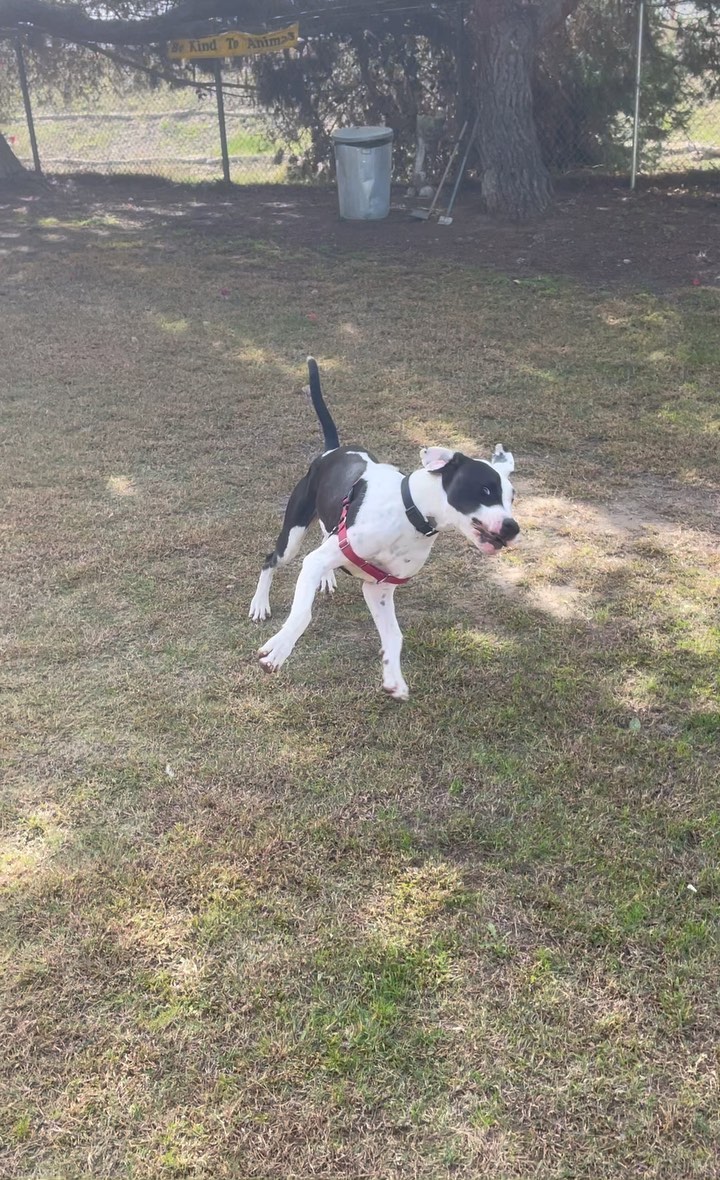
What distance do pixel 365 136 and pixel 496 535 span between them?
9.67 m

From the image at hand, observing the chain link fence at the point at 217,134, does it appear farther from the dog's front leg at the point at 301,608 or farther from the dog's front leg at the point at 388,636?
the dog's front leg at the point at 301,608

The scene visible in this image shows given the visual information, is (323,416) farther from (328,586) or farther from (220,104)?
(220,104)

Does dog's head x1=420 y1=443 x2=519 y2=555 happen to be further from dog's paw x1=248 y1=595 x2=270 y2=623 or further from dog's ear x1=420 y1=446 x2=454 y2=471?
dog's paw x1=248 y1=595 x2=270 y2=623

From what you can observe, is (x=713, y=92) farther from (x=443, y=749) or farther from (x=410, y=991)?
(x=410, y=991)

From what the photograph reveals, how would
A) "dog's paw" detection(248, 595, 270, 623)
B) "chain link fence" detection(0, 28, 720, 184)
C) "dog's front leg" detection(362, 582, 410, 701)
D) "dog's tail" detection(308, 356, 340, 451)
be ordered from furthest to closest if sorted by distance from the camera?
"chain link fence" detection(0, 28, 720, 184), "dog's paw" detection(248, 595, 270, 623), "dog's tail" detection(308, 356, 340, 451), "dog's front leg" detection(362, 582, 410, 701)

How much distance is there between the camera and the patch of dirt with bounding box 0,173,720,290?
961 cm

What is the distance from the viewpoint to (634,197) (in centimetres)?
1133

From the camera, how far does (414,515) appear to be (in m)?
3.26

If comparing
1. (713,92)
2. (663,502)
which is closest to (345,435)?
(663,502)

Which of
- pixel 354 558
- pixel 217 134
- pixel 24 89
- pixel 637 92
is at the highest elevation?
pixel 24 89

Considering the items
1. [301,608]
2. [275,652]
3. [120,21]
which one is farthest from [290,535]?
[120,21]

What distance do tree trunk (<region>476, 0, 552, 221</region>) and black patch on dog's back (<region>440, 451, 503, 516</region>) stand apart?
8.68 m

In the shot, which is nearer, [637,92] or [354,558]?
[354,558]

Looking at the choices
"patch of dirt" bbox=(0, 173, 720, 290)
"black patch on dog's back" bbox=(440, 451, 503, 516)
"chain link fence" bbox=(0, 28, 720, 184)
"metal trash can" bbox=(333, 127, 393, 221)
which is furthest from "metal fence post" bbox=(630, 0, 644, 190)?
"black patch on dog's back" bbox=(440, 451, 503, 516)
